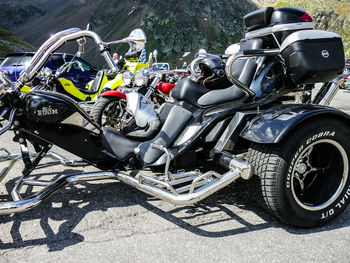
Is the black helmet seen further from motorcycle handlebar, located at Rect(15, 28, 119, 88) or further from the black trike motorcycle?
motorcycle handlebar, located at Rect(15, 28, 119, 88)

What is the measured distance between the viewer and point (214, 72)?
2.73m

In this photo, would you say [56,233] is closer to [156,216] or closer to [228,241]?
[156,216]

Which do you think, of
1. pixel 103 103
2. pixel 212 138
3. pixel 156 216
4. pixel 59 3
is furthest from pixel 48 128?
pixel 59 3

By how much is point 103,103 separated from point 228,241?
3.57m

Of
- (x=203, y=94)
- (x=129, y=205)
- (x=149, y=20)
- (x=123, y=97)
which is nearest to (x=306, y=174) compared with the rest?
(x=203, y=94)

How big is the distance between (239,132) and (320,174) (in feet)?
2.56

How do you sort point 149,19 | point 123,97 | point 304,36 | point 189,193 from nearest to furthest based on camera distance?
1. point 189,193
2. point 304,36
3. point 123,97
4. point 149,19

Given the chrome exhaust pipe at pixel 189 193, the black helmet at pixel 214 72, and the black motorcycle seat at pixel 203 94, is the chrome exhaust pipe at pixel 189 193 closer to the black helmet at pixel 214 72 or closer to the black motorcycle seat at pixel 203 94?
the black motorcycle seat at pixel 203 94

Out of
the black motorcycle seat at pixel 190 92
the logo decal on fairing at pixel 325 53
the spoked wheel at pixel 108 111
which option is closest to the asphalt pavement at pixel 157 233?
the black motorcycle seat at pixel 190 92

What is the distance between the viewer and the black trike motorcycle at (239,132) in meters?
2.14

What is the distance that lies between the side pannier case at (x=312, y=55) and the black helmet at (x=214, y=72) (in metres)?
0.56

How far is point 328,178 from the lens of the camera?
240 cm

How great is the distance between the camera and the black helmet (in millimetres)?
2727

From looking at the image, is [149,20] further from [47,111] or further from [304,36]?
[47,111]
